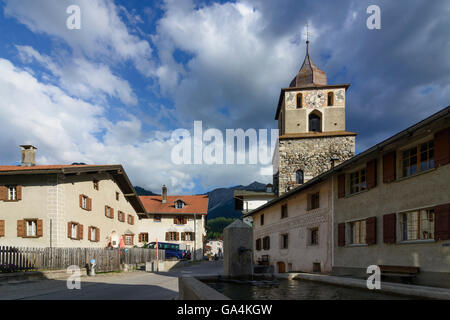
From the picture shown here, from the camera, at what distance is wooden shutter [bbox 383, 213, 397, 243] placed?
1195cm

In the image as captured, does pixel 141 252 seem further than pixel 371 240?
Yes

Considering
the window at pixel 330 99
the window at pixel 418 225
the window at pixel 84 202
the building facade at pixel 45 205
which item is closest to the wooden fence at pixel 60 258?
the building facade at pixel 45 205

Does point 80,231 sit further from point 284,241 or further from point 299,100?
point 299,100

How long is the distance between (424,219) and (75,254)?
57.8ft

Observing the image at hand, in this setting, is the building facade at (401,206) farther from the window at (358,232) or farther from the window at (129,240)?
the window at (129,240)

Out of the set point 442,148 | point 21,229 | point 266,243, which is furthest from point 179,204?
point 442,148

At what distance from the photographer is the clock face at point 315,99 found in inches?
1483

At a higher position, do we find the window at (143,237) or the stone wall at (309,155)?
the stone wall at (309,155)

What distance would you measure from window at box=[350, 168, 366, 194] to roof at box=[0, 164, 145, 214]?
17.0 m

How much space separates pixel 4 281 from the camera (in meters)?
13.3

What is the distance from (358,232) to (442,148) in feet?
20.5

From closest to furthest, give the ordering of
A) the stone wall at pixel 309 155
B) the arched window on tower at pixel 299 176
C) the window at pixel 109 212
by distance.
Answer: the window at pixel 109 212
the stone wall at pixel 309 155
the arched window on tower at pixel 299 176
